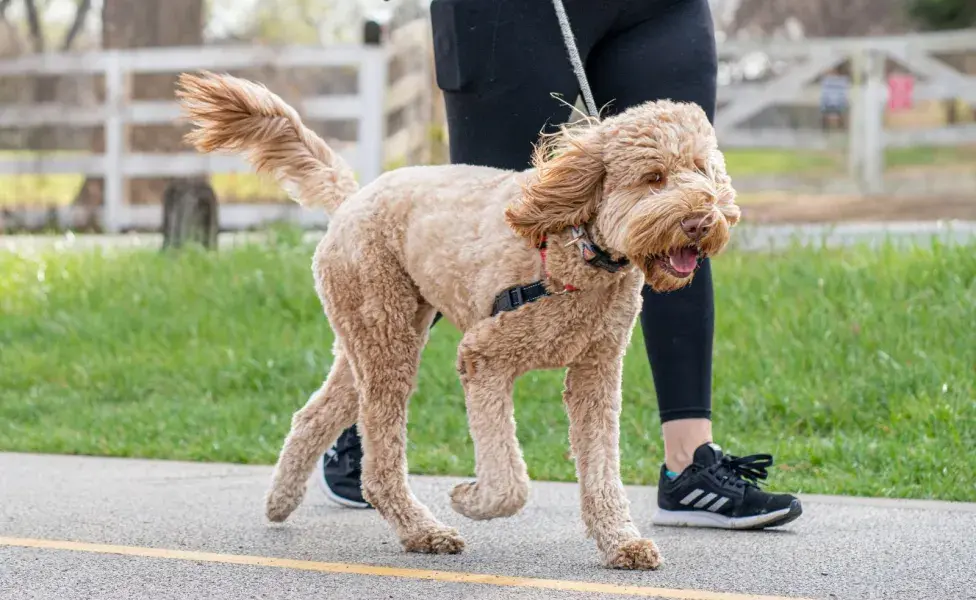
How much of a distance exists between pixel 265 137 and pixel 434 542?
4.44 ft

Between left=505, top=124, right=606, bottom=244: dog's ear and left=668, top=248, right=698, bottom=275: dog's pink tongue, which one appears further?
left=505, top=124, right=606, bottom=244: dog's ear

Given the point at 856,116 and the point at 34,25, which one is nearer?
the point at 856,116

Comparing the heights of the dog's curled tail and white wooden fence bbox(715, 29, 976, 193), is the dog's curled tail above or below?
below

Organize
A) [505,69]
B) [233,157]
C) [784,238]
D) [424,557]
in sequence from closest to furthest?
[424,557] < [505,69] < [784,238] < [233,157]

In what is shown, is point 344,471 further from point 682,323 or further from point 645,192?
point 645,192

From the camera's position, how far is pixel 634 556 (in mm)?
3848

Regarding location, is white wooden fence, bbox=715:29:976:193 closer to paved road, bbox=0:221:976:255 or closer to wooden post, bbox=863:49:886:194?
wooden post, bbox=863:49:886:194

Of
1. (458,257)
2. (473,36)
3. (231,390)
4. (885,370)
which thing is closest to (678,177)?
(458,257)

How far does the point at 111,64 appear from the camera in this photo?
14102 millimetres

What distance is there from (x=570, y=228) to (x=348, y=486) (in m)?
1.53

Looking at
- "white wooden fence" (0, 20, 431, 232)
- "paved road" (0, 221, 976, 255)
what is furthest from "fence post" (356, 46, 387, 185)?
"paved road" (0, 221, 976, 255)

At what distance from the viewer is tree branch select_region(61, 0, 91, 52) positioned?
22.3 m

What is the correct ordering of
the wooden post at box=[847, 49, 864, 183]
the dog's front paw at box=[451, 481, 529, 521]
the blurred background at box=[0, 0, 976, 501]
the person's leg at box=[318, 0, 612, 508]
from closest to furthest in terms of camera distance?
the dog's front paw at box=[451, 481, 529, 521], the person's leg at box=[318, 0, 612, 508], the blurred background at box=[0, 0, 976, 501], the wooden post at box=[847, 49, 864, 183]

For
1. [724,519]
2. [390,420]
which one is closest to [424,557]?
[390,420]
